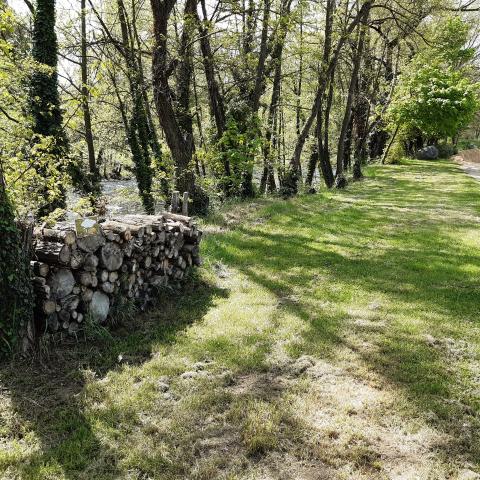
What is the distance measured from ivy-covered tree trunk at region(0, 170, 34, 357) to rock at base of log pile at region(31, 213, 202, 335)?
247mm

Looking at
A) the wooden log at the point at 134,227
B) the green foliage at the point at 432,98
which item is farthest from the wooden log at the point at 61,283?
the green foliage at the point at 432,98

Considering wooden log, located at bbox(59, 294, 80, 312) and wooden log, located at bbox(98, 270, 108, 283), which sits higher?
wooden log, located at bbox(98, 270, 108, 283)

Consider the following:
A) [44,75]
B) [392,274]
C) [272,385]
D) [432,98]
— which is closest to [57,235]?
[272,385]

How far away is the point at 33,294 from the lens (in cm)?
479

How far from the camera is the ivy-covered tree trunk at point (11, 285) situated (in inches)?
177

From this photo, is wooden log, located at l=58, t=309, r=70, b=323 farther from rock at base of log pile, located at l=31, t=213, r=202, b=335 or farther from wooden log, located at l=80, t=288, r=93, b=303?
wooden log, located at l=80, t=288, r=93, b=303

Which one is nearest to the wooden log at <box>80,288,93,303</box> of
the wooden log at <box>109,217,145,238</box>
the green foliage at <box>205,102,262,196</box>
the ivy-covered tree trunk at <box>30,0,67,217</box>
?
the wooden log at <box>109,217,145,238</box>

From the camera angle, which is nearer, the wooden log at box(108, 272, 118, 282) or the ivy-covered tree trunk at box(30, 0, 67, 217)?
the wooden log at box(108, 272, 118, 282)

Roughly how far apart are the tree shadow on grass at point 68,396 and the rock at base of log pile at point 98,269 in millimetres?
355

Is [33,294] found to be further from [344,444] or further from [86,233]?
[344,444]

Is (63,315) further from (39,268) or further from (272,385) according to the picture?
(272,385)

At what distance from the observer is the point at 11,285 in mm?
4496

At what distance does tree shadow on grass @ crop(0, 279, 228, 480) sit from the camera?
340 centimetres

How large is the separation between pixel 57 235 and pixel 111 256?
0.75 m
